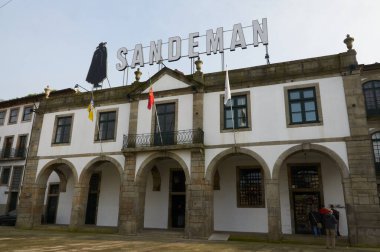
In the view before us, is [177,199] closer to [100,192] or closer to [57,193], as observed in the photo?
[100,192]

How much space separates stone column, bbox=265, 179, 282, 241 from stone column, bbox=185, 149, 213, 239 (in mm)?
2815

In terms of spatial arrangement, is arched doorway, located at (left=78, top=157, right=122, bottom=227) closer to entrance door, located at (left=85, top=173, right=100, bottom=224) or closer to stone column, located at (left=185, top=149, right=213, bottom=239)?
entrance door, located at (left=85, top=173, right=100, bottom=224)

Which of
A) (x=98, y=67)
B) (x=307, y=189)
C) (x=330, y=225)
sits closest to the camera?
(x=330, y=225)

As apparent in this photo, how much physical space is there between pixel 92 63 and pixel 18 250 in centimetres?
1566

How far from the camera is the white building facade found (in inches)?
547

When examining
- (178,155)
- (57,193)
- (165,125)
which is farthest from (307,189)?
(57,193)

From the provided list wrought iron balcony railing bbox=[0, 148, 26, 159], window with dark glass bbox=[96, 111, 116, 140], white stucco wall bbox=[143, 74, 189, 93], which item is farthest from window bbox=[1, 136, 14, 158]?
white stucco wall bbox=[143, 74, 189, 93]

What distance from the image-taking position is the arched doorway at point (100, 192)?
1839cm

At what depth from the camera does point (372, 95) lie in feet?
67.1

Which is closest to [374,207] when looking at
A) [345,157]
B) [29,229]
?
[345,157]

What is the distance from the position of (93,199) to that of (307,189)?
13363 mm

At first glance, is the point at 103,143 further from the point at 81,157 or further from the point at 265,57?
the point at 265,57

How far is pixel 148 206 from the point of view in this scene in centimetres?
1848

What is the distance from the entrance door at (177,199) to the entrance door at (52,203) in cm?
902
